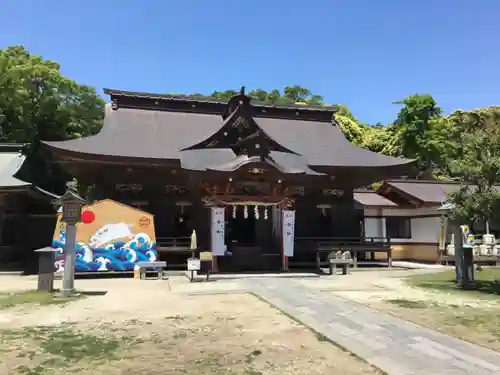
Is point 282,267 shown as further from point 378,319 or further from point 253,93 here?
point 253,93

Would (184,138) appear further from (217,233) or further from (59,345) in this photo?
(59,345)

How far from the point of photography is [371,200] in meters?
26.4

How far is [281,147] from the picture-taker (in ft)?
71.2

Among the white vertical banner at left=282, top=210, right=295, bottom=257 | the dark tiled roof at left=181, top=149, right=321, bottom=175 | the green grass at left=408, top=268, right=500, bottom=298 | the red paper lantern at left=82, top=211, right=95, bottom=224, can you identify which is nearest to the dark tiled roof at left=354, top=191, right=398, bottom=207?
the dark tiled roof at left=181, top=149, right=321, bottom=175

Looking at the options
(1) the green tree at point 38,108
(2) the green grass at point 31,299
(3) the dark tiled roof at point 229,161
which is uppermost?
(1) the green tree at point 38,108

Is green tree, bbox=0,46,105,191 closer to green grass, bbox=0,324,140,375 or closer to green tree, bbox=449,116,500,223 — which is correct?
green grass, bbox=0,324,140,375

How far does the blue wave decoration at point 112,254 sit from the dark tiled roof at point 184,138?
413cm

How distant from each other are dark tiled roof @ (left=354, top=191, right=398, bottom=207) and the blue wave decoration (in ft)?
→ 43.3

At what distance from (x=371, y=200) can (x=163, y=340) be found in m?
21.6

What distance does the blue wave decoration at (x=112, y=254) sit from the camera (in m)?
17.0

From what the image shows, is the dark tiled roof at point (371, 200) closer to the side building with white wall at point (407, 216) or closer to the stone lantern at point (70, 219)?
the side building with white wall at point (407, 216)

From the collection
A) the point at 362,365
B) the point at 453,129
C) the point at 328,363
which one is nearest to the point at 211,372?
the point at 328,363

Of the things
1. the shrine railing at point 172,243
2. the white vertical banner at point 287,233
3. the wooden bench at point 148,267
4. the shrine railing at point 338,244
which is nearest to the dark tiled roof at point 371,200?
the shrine railing at point 338,244

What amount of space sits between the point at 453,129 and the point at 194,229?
99.2ft
